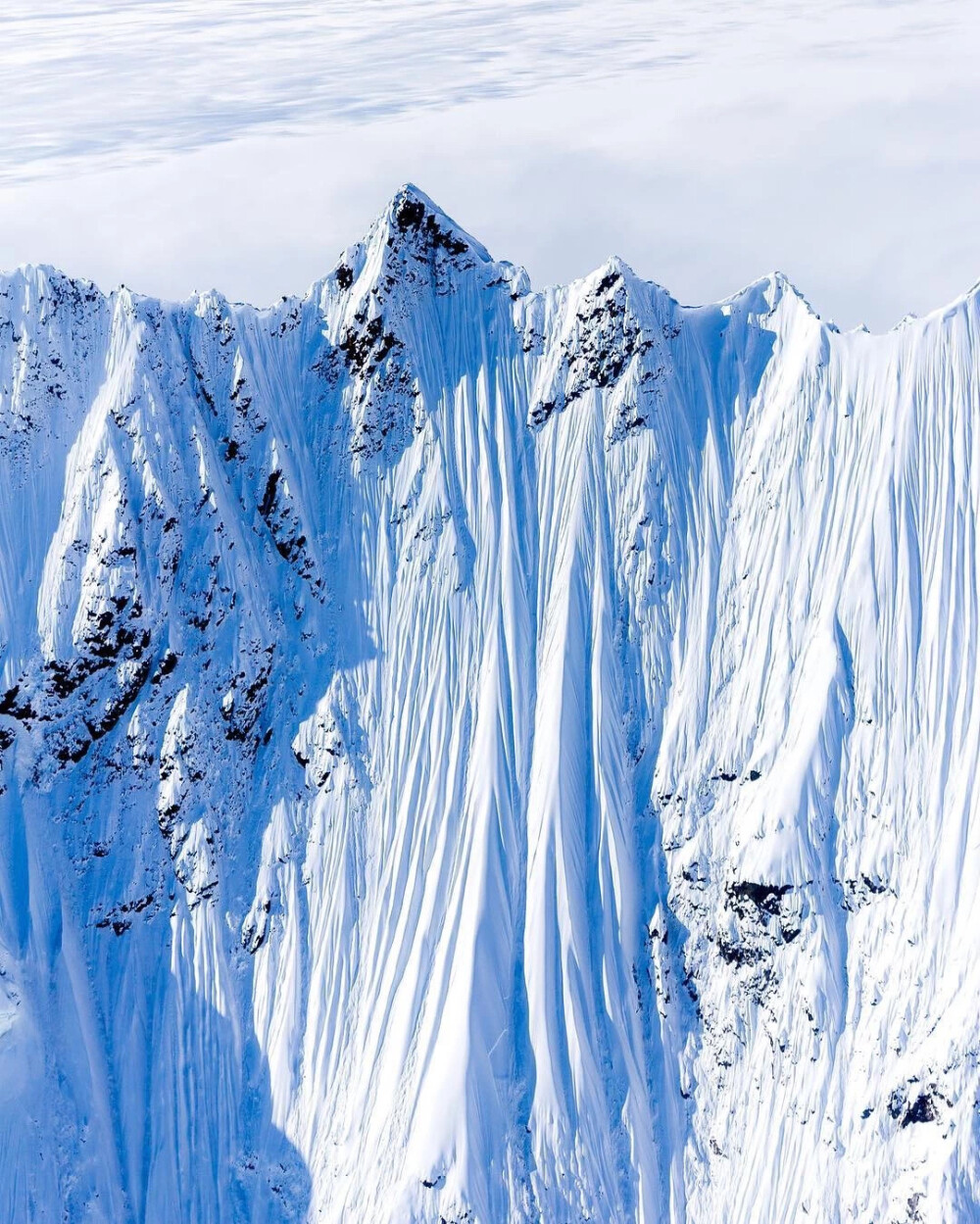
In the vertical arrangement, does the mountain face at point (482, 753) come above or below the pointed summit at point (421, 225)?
below

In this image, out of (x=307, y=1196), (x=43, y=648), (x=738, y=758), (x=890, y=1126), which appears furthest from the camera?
(x=43, y=648)

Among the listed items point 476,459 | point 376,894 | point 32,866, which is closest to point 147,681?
point 32,866

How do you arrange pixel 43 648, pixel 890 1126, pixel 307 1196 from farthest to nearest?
pixel 43 648 < pixel 307 1196 < pixel 890 1126

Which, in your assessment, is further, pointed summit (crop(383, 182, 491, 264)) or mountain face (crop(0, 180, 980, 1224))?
pointed summit (crop(383, 182, 491, 264))

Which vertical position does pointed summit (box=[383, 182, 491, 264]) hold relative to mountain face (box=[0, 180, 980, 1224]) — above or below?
above

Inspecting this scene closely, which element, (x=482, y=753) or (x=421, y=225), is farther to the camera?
(x=421, y=225)

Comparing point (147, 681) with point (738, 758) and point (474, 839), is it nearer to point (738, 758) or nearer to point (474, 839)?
point (474, 839)

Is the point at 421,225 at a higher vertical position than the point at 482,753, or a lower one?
higher

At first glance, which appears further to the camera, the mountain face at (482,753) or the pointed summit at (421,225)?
the pointed summit at (421,225)
